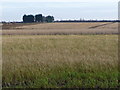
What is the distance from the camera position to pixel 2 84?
796cm

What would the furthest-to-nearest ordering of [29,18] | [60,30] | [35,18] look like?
[35,18], [29,18], [60,30]

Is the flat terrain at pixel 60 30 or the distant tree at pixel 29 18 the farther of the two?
the distant tree at pixel 29 18

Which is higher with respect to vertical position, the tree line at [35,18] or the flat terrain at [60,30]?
the tree line at [35,18]

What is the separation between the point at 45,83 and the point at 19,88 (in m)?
0.71

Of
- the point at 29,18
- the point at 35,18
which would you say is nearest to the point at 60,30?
the point at 29,18

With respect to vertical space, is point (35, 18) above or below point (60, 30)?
above

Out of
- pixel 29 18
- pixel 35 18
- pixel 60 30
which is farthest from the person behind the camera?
pixel 35 18

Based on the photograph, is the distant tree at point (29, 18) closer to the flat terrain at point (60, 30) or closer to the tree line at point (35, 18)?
the tree line at point (35, 18)

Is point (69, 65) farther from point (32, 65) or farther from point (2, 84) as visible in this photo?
point (2, 84)

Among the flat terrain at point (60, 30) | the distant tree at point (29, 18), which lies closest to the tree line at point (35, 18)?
the distant tree at point (29, 18)

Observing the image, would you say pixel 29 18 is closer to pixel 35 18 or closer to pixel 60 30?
pixel 35 18

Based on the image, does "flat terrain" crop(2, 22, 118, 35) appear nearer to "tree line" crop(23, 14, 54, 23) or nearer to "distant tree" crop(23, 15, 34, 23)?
"distant tree" crop(23, 15, 34, 23)

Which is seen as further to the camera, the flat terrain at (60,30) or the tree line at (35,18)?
the tree line at (35,18)

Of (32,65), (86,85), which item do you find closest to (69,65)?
(32,65)
